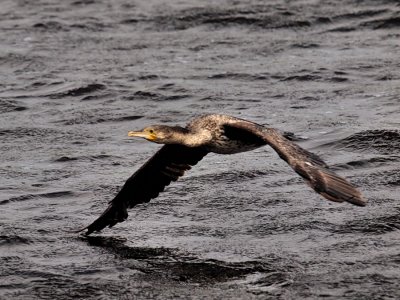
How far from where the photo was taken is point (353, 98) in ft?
43.7

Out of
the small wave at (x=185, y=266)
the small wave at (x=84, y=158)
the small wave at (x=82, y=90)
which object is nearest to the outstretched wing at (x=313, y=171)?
the small wave at (x=185, y=266)

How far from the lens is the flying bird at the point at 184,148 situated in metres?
8.62

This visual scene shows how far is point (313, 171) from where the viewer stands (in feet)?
26.3

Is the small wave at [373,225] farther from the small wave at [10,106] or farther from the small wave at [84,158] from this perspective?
the small wave at [10,106]

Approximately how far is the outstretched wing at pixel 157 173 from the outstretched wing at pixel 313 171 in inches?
42.1

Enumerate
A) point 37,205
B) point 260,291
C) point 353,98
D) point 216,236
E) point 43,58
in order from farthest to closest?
1. point 43,58
2. point 353,98
3. point 37,205
4. point 216,236
5. point 260,291

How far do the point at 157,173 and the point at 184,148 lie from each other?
31 cm

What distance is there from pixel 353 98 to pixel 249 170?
283 cm

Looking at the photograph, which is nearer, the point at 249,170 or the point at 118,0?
the point at 249,170

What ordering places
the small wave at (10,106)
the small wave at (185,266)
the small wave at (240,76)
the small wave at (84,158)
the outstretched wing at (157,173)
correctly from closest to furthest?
the small wave at (185,266) → the outstretched wing at (157,173) → the small wave at (84,158) → the small wave at (10,106) → the small wave at (240,76)

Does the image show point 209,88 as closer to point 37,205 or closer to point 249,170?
point 249,170

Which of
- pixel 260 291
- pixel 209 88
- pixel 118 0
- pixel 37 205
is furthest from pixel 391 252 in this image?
pixel 118 0

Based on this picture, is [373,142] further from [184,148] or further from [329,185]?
[329,185]

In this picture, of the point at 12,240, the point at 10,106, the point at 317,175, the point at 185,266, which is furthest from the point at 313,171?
the point at 10,106
